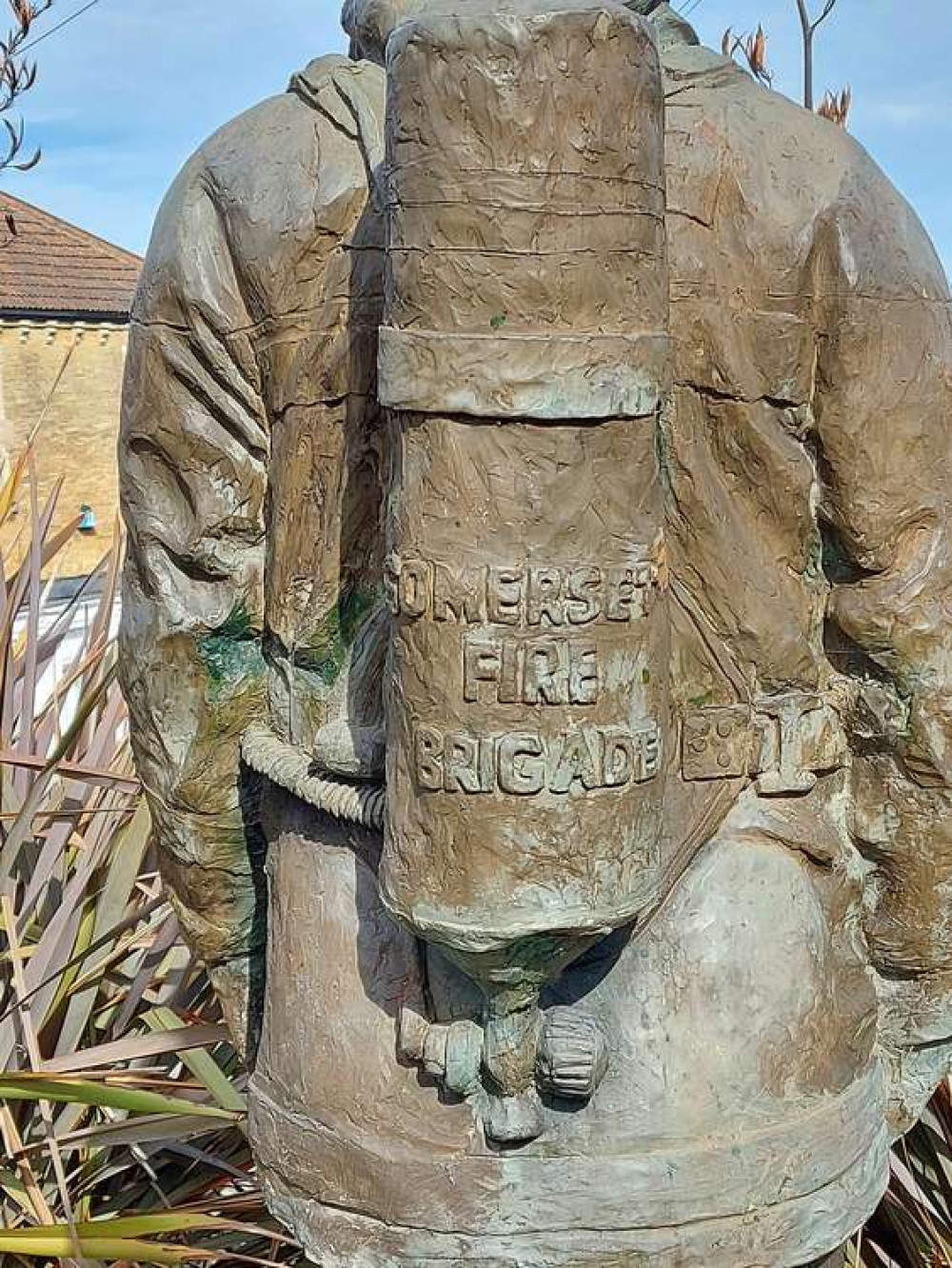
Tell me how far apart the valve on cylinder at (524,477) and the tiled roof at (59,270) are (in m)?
15.4

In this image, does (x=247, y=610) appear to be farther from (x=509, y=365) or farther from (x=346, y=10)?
(x=346, y=10)

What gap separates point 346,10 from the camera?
73.6 inches

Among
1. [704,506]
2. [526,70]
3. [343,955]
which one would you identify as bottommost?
[343,955]

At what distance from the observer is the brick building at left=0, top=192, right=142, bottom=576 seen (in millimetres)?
16594

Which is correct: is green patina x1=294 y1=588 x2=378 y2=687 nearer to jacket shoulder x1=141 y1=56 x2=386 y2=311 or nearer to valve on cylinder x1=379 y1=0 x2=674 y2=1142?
valve on cylinder x1=379 y1=0 x2=674 y2=1142

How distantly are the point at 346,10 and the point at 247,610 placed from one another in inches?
27.2

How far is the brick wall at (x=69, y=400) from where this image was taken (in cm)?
1667

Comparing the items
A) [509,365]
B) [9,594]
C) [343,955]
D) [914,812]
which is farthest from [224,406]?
[9,594]

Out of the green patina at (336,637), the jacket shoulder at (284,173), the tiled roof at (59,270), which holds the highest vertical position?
the tiled roof at (59,270)

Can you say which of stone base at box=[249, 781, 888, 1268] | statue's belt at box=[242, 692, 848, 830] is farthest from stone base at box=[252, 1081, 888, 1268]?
statue's belt at box=[242, 692, 848, 830]

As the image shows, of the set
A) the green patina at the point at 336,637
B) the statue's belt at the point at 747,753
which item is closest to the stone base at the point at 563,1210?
the statue's belt at the point at 747,753

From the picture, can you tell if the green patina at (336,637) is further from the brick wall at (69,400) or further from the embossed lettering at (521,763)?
the brick wall at (69,400)

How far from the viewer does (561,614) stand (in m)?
1.53

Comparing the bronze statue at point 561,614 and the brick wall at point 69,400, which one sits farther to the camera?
the brick wall at point 69,400
